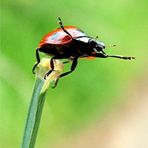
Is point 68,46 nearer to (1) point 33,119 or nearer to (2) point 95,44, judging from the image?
(2) point 95,44

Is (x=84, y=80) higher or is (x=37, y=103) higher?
(x=84, y=80)

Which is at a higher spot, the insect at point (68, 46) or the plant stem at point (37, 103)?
the insect at point (68, 46)

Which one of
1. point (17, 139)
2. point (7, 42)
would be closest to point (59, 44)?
point (17, 139)

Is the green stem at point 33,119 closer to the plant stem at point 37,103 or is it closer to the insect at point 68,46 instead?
the plant stem at point 37,103

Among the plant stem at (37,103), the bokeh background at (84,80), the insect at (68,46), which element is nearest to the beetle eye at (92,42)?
the insect at (68,46)

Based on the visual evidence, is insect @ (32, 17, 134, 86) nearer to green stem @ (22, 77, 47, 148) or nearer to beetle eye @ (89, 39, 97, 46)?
beetle eye @ (89, 39, 97, 46)

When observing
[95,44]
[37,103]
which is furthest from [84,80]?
[37,103]

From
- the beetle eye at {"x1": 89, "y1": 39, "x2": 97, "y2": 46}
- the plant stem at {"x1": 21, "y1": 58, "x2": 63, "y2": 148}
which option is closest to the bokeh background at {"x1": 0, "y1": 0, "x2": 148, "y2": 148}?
the beetle eye at {"x1": 89, "y1": 39, "x2": 97, "y2": 46}
